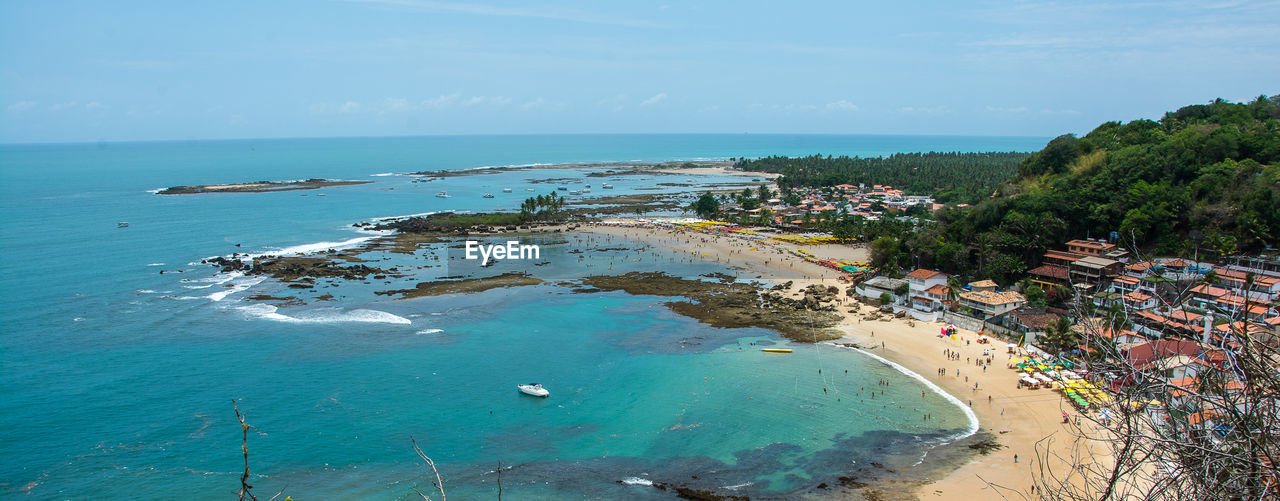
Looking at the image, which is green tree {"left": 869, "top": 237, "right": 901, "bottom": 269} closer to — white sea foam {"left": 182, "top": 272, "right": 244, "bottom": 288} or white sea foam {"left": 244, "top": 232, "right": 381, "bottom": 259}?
white sea foam {"left": 244, "top": 232, "right": 381, "bottom": 259}

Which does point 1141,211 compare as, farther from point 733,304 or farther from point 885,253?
point 733,304

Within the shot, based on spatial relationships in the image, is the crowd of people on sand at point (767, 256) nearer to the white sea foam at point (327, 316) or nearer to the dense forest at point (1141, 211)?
the dense forest at point (1141, 211)

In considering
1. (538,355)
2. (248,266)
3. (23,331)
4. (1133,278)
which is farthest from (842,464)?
(248,266)

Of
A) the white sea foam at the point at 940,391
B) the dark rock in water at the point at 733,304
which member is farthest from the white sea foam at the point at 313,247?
the white sea foam at the point at 940,391

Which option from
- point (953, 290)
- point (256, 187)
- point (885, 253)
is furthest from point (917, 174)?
point (256, 187)

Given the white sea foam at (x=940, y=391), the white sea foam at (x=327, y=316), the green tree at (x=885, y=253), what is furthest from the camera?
the green tree at (x=885, y=253)
